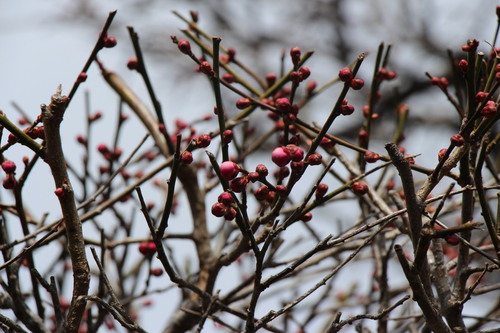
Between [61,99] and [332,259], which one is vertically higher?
[332,259]

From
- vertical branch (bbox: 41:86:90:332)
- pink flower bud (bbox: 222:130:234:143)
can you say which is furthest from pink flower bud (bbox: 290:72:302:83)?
vertical branch (bbox: 41:86:90:332)

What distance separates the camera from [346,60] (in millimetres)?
8078

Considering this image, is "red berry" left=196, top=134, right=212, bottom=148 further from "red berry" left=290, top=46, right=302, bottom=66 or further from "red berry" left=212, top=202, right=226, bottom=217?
"red berry" left=290, top=46, right=302, bottom=66

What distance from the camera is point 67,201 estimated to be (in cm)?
150

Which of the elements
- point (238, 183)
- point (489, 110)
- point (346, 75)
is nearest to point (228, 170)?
point (238, 183)

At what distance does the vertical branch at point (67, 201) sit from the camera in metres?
1.44

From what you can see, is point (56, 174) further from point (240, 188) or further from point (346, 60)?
point (346, 60)

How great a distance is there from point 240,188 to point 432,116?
6.52 m

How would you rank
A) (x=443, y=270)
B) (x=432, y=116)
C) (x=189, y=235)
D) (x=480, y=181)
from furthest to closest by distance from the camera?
(x=432, y=116), (x=189, y=235), (x=443, y=270), (x=480, y=181)

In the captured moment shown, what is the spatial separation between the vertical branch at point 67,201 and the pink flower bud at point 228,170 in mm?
360

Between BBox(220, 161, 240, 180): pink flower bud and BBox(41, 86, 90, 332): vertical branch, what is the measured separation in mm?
360

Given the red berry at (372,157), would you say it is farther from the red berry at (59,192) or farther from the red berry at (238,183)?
the red berry at (59,192)

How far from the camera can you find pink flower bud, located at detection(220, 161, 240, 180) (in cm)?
145

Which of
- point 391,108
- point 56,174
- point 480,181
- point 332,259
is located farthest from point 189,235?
point 391,108
